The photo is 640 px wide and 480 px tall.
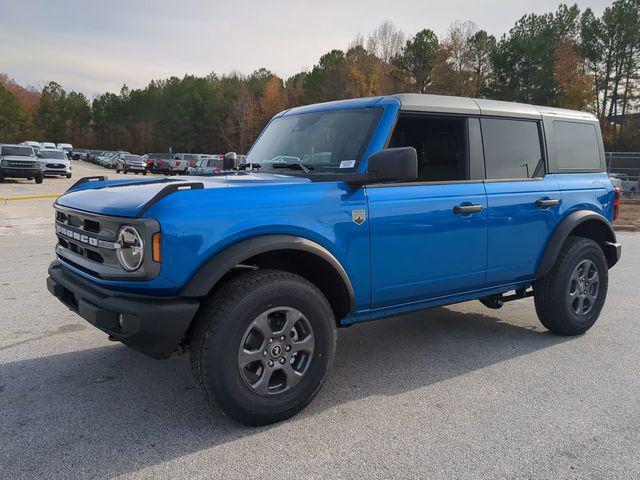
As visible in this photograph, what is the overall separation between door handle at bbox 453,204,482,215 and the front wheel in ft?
4.21

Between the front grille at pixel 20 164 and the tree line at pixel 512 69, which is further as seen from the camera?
the tree line at pixel 512 69

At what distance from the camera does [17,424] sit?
317 centimetres

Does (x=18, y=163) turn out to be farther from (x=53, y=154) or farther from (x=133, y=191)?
(x=133, y=191)

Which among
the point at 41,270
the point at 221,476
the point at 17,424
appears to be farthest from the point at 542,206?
the point at 41,270

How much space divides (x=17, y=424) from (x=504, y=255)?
142 inches

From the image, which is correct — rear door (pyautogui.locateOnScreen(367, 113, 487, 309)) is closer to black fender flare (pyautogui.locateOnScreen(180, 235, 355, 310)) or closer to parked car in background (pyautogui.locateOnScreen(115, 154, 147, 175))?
black fender flare (pyautogui.locateOnScreen(180, 235, 355, 310))

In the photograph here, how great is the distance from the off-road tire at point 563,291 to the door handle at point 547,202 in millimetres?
469

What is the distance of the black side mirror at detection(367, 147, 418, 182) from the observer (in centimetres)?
331

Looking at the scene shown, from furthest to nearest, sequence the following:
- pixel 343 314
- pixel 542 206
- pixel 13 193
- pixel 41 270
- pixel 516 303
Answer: pixel 13 193 → pixel 41 270 → pixel 516 303 → pixel 542 206 → pixel 343 314

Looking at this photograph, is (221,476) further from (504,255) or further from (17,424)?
(504,255)

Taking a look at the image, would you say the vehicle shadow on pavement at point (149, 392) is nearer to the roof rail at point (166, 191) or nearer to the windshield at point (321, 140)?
the roof rail at point (166, 191)

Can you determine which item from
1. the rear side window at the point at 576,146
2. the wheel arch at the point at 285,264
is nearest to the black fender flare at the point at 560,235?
the rear side window at the point at 576,146

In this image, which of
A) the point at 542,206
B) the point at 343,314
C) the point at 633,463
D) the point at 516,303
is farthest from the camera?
the point at 516,303

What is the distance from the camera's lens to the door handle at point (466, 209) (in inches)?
156
